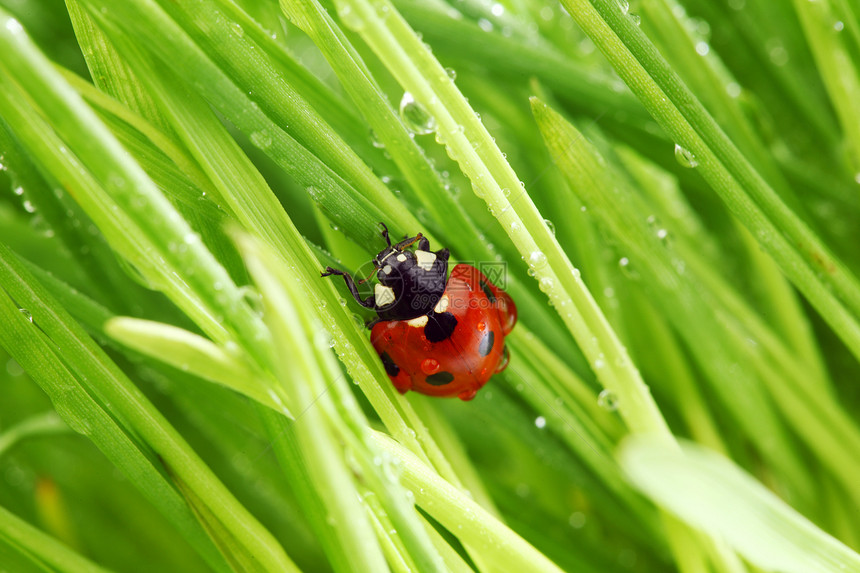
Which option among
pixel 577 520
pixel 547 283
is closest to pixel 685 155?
pixel 547 283

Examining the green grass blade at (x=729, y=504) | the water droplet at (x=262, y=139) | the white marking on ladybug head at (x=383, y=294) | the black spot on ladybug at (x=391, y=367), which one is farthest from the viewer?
the white marking on ladybug head at (x=383, y=294)

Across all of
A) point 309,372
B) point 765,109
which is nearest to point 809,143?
point 765,109

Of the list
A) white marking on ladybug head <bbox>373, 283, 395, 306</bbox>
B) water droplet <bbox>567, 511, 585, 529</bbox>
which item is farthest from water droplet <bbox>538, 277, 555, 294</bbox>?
water droplet <bbox>567, 511, 585, 529</bbox>

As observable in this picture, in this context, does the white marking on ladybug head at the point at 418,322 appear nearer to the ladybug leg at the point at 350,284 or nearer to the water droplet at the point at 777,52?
the ladybug leg at the point at 350,284

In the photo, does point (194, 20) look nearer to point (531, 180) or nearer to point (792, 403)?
point (531, 180)

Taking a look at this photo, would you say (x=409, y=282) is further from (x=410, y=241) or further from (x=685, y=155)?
(x=685, y=155)

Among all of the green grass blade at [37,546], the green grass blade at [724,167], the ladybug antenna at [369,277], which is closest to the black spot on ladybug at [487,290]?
the ladybug antenna at [369,277]
